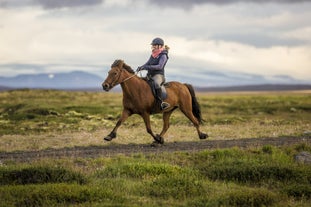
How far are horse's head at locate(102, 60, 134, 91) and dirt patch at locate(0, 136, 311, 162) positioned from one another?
2570 mm

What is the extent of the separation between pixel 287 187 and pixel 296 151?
749 cm

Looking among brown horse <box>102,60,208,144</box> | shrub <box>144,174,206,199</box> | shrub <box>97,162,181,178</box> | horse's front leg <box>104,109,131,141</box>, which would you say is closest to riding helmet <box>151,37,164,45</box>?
brown horse <box>102,60,208,144</box>

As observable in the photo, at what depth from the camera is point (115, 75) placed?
22656 millimetres

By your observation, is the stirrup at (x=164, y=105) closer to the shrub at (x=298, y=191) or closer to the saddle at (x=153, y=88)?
the saddle at (x=153, y=88)

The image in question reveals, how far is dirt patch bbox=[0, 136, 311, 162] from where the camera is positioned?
20.8m

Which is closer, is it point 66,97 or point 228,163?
point 228,163

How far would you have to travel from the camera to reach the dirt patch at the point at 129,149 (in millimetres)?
20844

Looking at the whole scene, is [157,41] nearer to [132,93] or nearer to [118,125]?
[132,93]

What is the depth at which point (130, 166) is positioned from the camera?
17219mm

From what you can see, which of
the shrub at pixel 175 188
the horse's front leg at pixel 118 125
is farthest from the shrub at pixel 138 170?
the horse's front leg at pixel 118 125

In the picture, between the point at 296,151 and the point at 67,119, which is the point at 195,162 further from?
the point at 67,119

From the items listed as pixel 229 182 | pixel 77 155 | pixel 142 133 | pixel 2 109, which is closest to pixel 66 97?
pixel 2 109

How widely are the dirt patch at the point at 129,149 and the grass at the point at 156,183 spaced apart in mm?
1626

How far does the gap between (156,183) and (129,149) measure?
7749mm
